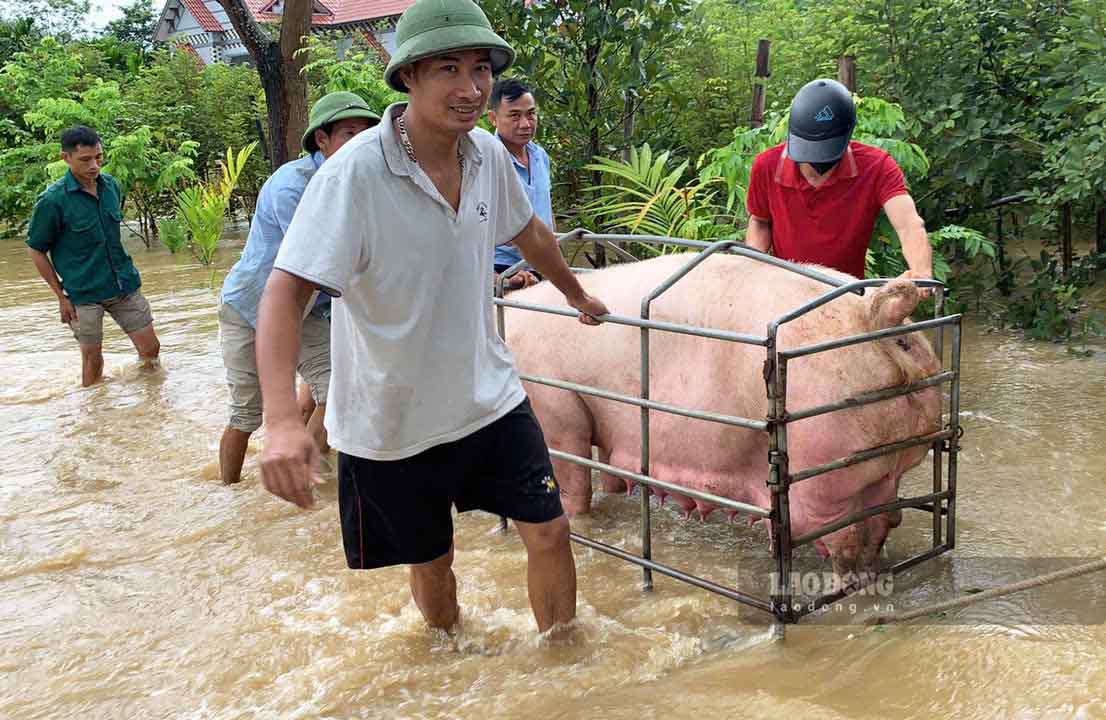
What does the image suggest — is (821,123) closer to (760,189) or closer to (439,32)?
(760,189)

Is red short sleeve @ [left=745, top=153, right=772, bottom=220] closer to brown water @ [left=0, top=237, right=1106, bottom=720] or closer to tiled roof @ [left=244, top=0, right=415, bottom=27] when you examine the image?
brown water @ [left=0, top=237, right=1106, bottom=720]

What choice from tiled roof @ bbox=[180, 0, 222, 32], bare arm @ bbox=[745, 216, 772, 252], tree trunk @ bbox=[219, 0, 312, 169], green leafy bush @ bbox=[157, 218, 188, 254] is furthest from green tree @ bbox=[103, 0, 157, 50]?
bare arm @ bbox=[745, 216, 772, 252]

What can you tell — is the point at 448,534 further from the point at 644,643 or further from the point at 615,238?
the point at 615,238

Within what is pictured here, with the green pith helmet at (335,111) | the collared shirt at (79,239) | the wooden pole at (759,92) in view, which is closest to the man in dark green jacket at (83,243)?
the collared shirt at (79,239)

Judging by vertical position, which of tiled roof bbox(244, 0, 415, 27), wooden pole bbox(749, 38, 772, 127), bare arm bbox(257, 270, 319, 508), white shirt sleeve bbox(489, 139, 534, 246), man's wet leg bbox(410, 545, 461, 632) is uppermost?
tiled roof bbox(244, 0, 415, 27)

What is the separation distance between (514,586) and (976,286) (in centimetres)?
517

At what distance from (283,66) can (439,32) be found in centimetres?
626

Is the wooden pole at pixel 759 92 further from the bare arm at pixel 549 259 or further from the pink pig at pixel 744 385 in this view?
the bare arm at pixel 549 259

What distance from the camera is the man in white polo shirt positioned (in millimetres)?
2533

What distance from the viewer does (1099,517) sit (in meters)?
4.11

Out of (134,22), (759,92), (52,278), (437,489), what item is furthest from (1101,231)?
(134,22)

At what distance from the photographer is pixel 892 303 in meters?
3.19

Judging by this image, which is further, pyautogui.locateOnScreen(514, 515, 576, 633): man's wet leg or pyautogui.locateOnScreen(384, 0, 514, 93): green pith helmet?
pyautogui.locateOnScreen(514, 515, 576, 633): man's wet leg

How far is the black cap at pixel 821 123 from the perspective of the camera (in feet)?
12.4
